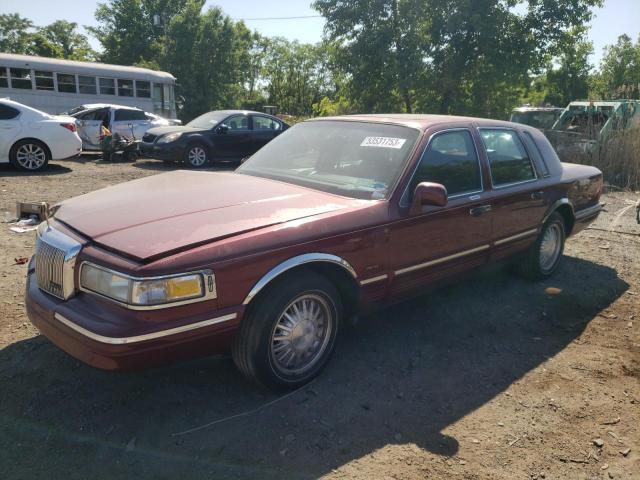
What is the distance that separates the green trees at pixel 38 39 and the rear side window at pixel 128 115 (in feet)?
116

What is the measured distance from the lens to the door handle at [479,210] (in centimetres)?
398

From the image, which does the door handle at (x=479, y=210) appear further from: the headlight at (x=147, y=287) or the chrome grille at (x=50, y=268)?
the chrome grille at (x=50, y=268)

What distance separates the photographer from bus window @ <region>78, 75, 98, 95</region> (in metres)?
18.7

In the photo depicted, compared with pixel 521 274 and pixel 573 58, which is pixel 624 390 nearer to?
pixel 521 274

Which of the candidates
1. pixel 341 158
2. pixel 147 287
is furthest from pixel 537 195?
pixel 147 287

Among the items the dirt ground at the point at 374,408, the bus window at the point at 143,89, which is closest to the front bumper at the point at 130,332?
the dirt ground at the point at 374,408

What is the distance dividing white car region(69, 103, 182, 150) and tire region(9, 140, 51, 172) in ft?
11.9

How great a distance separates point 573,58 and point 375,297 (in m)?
34.2

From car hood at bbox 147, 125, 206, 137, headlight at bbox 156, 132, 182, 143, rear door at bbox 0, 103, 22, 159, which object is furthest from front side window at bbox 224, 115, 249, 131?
rear door at bbox 0, 103, 22, 159

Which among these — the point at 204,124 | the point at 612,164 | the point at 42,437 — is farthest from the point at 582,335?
the point at 204,124

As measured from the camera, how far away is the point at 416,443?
2.71 metres

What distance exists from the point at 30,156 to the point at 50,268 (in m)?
9.71

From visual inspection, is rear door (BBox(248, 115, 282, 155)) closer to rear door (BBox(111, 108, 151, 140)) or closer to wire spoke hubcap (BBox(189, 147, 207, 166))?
wire spoke hubcap (BBox(189, 147, 207, 166))

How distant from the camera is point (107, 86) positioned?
19.4m
